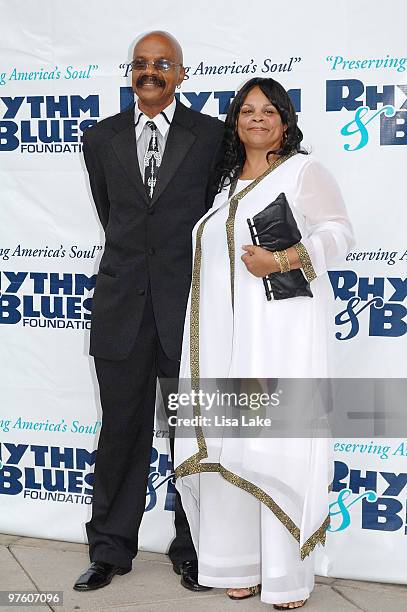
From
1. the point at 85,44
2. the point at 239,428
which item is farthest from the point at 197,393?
the point at 85,44

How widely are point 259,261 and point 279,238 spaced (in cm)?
10

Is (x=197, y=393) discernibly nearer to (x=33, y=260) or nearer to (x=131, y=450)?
(x=131, y=450)

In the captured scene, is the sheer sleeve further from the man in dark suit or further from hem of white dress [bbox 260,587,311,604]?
hem of white dress [bbox 260,587,311,604]

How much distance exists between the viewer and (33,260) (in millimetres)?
3736

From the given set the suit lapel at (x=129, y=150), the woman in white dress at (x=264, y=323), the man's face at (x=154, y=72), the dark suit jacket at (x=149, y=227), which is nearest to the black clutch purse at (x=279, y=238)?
the woman in white dress at (x=264, y=323)

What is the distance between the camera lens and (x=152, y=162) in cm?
304

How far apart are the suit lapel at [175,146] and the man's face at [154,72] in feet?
0.33

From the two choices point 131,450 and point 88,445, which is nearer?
point 131,450

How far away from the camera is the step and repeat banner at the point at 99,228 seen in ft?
10.7

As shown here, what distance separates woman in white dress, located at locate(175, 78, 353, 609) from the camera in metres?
2.80

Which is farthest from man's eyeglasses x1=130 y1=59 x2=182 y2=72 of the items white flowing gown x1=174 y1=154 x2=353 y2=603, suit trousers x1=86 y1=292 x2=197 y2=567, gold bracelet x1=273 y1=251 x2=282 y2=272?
suit trousers x1=86 y1=292 x2=197 y2=567

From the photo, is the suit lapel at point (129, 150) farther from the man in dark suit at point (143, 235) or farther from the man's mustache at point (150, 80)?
the man's mustache at point (150, 80)

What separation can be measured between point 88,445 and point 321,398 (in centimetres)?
128

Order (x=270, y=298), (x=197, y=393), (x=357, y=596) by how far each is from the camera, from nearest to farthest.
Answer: (x=270, y=298), (x=197, y=393), (x=357, y=596)
